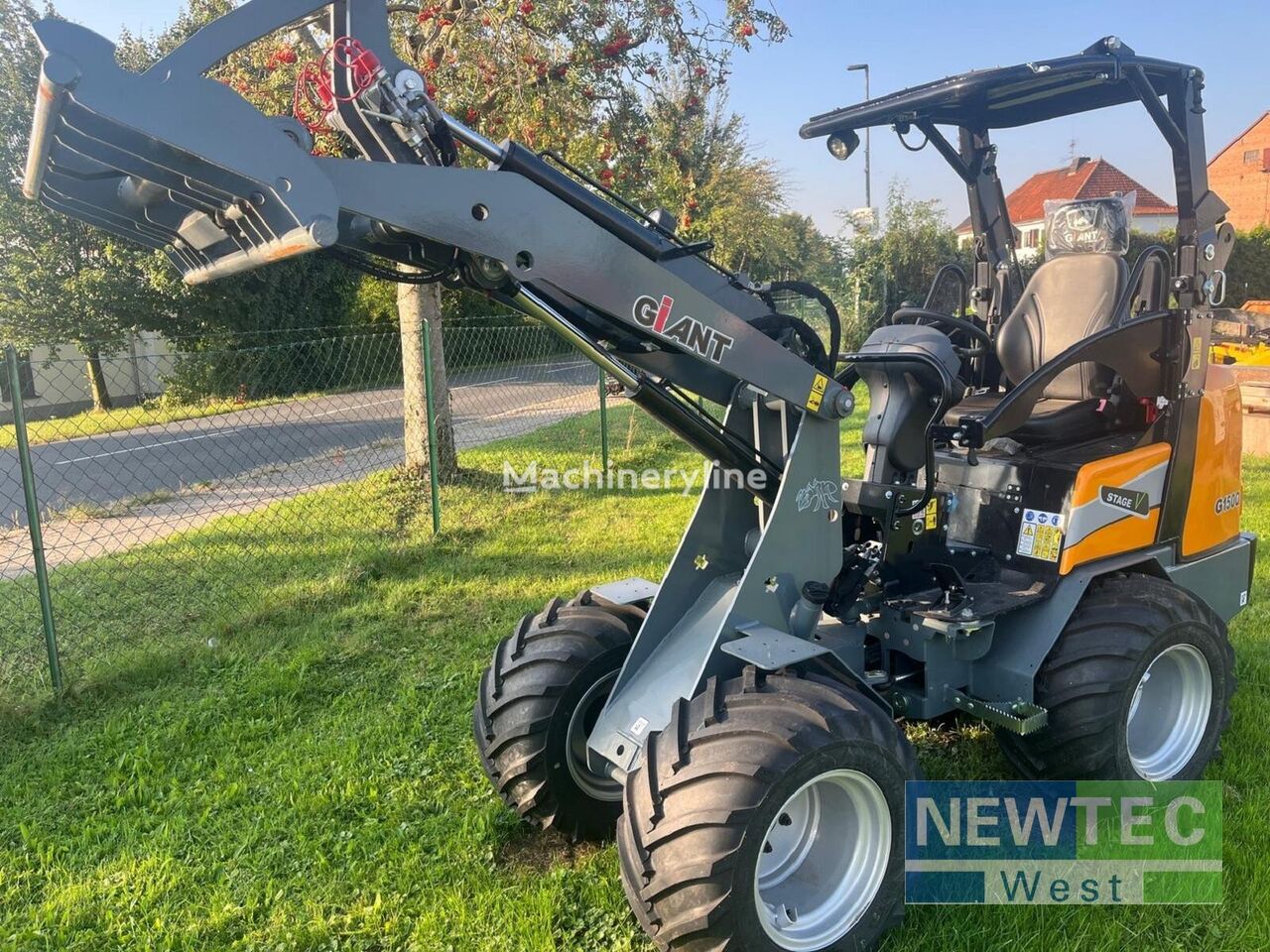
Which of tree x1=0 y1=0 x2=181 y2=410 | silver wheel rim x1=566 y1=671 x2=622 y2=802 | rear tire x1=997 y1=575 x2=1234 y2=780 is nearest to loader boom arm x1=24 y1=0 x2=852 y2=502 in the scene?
silver wheel rim x1=566 y1=671 x2=622 y2=802

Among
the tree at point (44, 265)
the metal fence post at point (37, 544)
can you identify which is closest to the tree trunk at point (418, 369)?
the metal fence post at point (37, 544)

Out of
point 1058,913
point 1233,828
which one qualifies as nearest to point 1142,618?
point 1233,828

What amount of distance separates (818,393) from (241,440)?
9.71m

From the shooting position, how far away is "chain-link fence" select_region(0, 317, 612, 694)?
18.7ft

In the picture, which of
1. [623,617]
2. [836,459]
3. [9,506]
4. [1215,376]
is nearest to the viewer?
[836,459]

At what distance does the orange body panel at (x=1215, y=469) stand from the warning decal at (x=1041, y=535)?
34.4 inches

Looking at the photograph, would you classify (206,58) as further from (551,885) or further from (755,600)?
(551,885)

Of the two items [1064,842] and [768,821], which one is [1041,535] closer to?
[1064,842]

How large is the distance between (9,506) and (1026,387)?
31.8 ft

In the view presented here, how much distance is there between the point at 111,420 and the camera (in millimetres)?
9367

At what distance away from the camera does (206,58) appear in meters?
2.14

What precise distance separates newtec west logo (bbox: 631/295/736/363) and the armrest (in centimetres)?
116

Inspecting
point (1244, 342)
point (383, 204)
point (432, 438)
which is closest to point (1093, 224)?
point (383, 204)

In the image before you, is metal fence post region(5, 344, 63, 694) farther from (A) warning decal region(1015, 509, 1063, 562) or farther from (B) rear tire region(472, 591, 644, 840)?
(A) warning decal region(1015, 509, 1063, 562)
